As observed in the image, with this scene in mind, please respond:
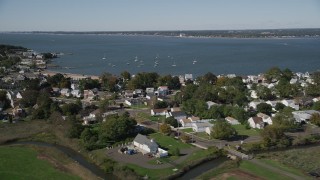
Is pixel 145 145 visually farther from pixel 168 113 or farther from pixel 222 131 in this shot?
pixel 168 113

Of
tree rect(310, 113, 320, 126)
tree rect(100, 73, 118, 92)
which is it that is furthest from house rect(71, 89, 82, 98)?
tree rect(310, 113, 320, 126)

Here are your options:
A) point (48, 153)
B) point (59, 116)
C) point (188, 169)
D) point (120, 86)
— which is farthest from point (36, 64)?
point (188, 169)

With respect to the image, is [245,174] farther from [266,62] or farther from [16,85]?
[266,62]

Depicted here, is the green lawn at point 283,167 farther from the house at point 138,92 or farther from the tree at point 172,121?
the house at point 138,92

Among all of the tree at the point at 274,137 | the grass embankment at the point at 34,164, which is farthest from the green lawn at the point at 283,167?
the grass embankment at the point at 34,164

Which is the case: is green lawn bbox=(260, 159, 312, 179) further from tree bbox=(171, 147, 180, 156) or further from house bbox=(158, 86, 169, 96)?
house bbox=(158, 86, 169, 96)

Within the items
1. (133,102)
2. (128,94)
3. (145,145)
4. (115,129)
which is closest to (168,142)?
(145,145)
